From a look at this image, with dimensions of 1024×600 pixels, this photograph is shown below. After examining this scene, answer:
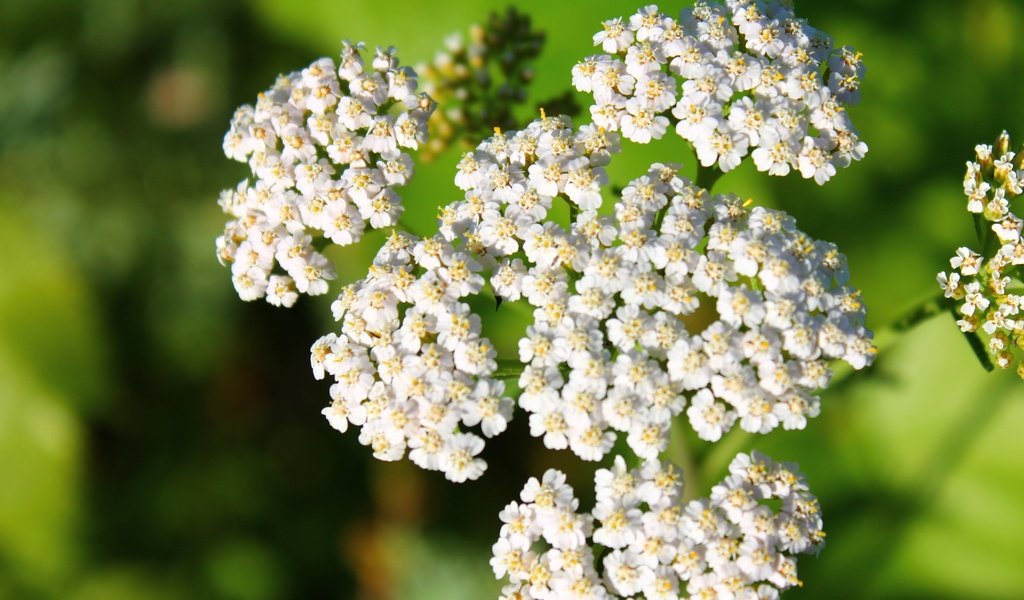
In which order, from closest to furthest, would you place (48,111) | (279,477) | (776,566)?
(776,566)
(48,111)
(279,477)

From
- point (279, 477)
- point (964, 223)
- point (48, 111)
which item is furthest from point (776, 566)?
point (48, 111)

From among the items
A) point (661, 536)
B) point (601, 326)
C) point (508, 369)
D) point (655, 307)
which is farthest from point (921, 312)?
point (508, 369)

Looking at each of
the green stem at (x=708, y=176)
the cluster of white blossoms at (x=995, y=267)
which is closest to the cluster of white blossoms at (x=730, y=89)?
the green stem at (x=708, y=176)

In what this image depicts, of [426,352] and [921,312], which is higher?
[921,312]

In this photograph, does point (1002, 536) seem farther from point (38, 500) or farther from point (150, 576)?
point (38, 500)

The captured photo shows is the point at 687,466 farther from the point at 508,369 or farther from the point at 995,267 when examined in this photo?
the point at 995,267

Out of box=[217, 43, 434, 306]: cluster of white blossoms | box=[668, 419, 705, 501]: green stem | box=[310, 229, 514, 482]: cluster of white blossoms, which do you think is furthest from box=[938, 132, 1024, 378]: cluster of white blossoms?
box=[217, 43, 434, 306]: cluster of white blossoms
